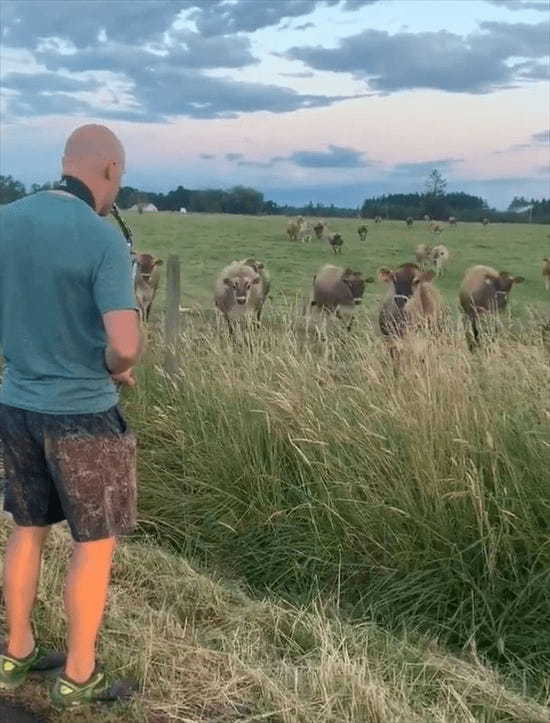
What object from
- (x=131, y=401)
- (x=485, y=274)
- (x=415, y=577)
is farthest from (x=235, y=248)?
(x=415, y=577)

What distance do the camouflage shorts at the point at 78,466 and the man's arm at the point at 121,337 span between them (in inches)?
10.7

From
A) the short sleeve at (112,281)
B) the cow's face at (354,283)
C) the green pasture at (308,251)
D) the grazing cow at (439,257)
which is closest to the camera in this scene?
the short sleeve at (112,281)

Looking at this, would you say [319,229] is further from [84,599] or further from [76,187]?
[84,599]

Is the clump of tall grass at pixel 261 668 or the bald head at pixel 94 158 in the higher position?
the bald head at pixel 94 158

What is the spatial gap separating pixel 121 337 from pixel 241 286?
45.5 feet

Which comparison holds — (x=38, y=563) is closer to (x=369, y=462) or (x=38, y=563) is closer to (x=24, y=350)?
(x=24, y=350)

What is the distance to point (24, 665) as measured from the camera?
3518 mm

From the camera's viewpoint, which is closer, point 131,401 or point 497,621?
A: point 497,621

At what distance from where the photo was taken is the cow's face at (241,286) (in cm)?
1669

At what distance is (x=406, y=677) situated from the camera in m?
3.60

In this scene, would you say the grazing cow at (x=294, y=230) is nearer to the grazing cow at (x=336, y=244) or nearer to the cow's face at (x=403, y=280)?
the grazing cow at (x=336, y=244)

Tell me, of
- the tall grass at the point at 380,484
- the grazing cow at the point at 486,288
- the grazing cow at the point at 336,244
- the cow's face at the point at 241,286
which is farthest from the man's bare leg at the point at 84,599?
the grazing cow at the point at 336,244

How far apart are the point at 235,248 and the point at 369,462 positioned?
119ft

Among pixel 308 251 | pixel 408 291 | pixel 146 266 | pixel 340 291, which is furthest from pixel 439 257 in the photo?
pixel 408 291
